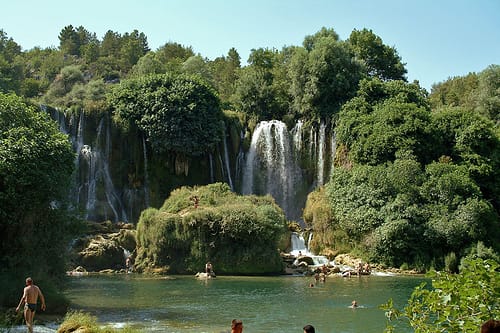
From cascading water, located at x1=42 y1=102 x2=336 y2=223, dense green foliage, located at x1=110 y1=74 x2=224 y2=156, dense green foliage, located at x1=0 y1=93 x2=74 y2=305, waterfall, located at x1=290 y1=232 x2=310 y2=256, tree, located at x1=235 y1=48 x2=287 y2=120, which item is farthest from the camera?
tree, located at x1=235 y1=48 x2=287 y2=120

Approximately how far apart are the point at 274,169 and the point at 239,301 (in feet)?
95.0

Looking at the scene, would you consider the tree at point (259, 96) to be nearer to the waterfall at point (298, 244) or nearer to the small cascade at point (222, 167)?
the small cascade at point (222, 167)

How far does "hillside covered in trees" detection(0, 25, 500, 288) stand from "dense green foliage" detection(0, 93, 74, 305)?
0.63 ft

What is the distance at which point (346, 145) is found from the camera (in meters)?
54.8

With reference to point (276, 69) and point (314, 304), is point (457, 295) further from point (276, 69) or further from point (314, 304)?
point (276, 69)

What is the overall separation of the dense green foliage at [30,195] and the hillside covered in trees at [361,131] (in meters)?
0.19

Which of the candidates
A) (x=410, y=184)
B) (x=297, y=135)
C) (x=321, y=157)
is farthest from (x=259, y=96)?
(x=410, y=184)

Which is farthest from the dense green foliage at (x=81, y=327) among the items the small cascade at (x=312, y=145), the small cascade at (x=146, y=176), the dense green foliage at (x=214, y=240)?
the small cascade at (x=312, y=145)

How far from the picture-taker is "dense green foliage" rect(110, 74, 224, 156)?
55.1 metres

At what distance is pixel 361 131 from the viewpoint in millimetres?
53000

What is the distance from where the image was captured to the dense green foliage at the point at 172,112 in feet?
181

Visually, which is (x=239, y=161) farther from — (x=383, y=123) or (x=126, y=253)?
(x=126, y=253)

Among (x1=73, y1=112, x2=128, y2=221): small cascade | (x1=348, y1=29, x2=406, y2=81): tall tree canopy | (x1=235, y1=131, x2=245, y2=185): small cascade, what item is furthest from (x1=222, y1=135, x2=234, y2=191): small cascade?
(x1=348, y1=29, x2=406, y2=81): tall tree canopy

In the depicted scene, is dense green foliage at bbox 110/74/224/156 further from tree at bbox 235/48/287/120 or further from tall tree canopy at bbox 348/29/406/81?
tall tree canopy at bbox 348/29/406/81
